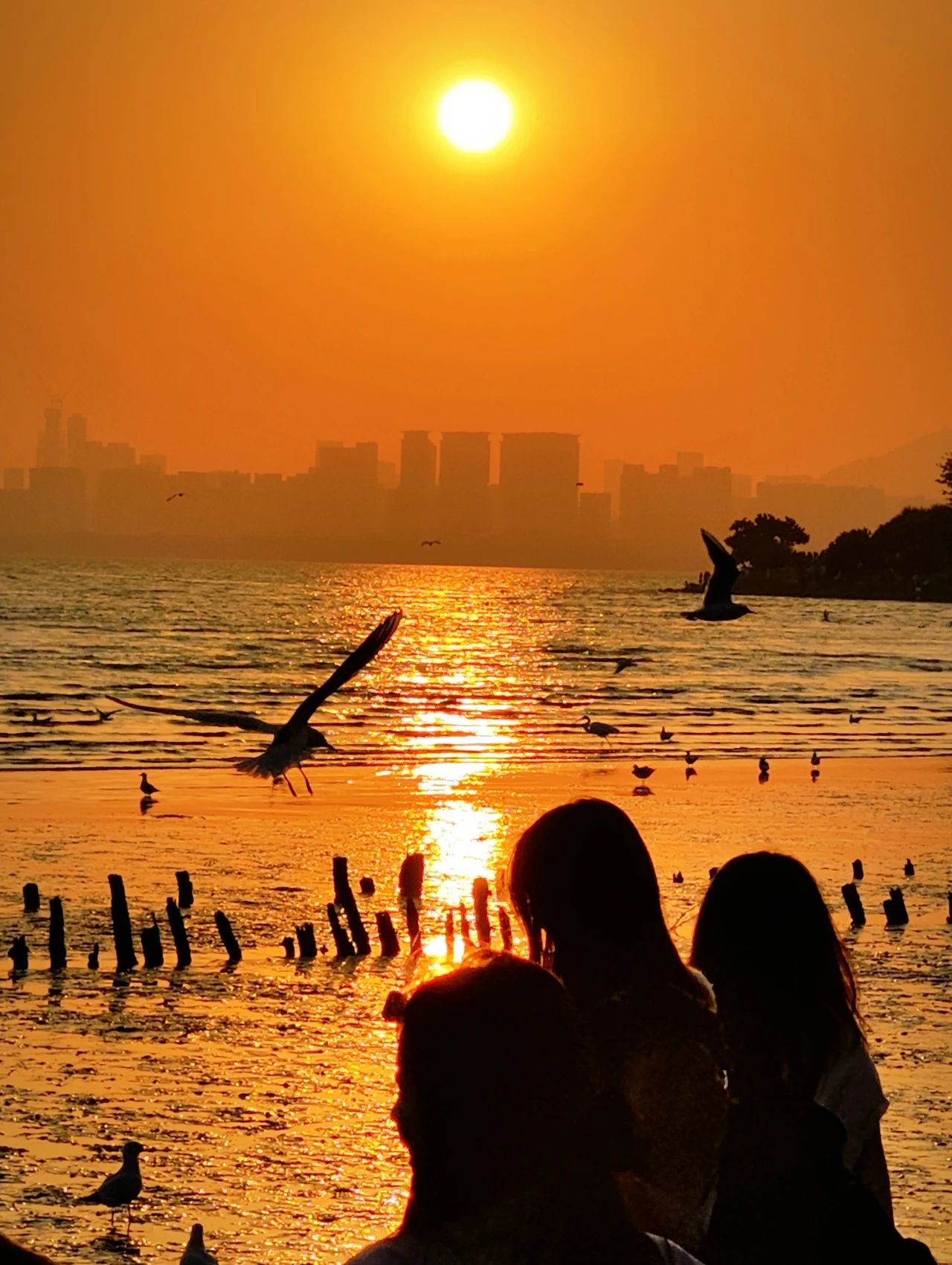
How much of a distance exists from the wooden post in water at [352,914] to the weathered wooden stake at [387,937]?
0.14 m

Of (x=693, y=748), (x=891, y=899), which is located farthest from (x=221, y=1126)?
(x=693, y=748)

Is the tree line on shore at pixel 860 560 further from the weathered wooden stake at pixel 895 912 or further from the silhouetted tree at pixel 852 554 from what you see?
the weathered wooden stake at pixel 895 912

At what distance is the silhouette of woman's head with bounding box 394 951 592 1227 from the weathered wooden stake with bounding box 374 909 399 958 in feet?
42.1

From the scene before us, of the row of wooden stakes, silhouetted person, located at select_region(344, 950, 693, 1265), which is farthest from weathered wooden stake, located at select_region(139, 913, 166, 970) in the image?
silhouetted person, located at select_region(344, 950, 693, 1265)

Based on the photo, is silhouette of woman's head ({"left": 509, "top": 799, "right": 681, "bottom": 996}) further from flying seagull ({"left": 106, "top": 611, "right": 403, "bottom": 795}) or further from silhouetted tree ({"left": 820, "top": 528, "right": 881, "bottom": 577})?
silhouetted tree ({"left": 820, "top": 528, "right": 881, "bottom": 577})

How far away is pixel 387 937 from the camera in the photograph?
14977 millimetres

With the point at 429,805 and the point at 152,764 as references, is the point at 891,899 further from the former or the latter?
the point at 152,764

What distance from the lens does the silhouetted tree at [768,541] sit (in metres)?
192

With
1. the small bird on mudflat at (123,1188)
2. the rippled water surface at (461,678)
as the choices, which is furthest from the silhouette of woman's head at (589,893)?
the rippled water surface at (461,678)

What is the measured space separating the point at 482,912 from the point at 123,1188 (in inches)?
289

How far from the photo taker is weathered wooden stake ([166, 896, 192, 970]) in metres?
14.3

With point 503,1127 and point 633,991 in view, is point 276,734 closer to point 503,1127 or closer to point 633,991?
point 633,991

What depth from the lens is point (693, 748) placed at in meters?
36.7

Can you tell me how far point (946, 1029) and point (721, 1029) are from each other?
9.14 metres
